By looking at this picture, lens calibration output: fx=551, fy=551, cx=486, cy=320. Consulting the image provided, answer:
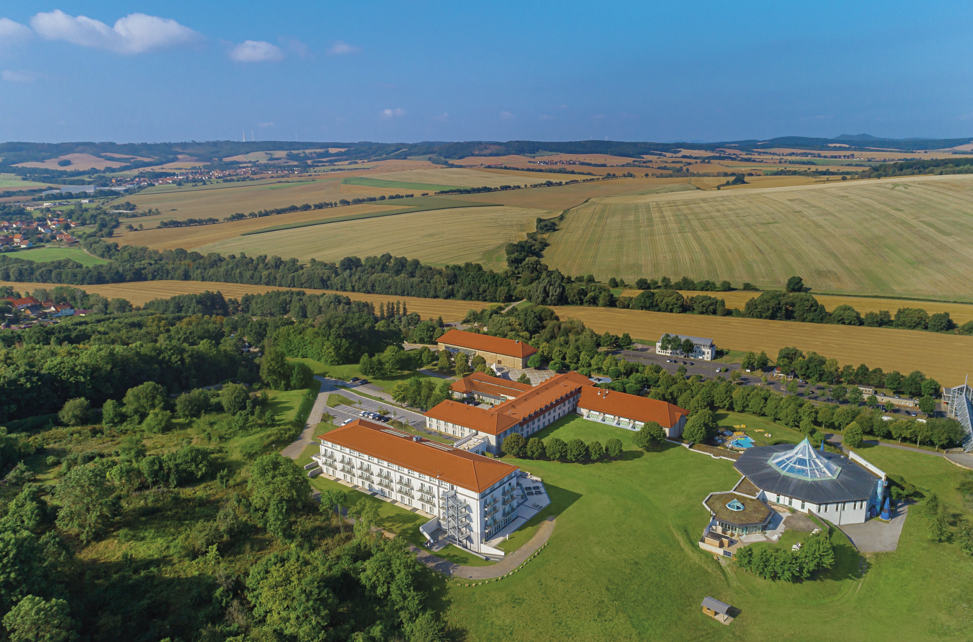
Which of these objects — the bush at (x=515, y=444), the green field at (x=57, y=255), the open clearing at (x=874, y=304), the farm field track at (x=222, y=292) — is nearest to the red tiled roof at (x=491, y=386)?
the bush at (x=515, y=444)

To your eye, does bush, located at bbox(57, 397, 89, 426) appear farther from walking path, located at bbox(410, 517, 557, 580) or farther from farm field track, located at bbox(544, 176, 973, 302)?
farm field track, located at bbox(544, 176, 973, 302)

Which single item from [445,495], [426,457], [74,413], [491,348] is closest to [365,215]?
[491,348]

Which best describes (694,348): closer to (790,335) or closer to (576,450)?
(790,335)

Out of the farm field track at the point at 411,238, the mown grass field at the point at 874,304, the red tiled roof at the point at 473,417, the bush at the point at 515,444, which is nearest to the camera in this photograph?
the bush at the point at 515,444

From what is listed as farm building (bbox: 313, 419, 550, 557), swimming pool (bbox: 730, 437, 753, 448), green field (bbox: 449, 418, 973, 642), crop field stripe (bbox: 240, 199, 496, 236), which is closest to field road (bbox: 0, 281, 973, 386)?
swimming pool (bbox: 730, 437, 753, 448)

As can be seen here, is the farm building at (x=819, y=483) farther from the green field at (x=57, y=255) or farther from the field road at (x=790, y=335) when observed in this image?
the green field at (x=57, y=255)
